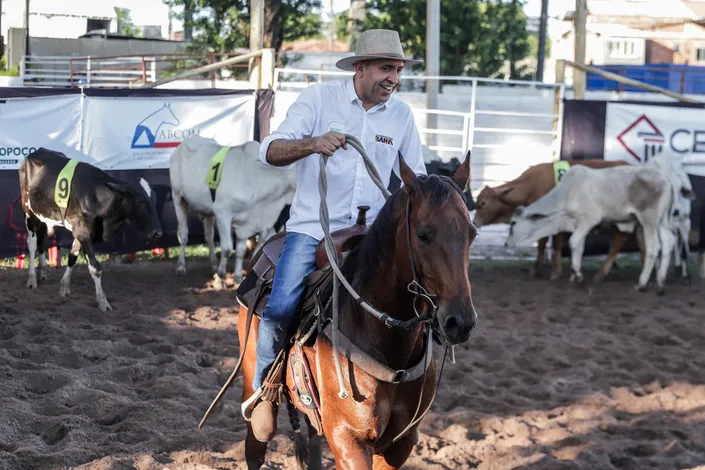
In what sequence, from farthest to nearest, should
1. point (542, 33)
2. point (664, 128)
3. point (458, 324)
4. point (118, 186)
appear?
1. point (542, 33)
2. point (664, 128)
3. point (118, 186)
4. point (458, 324)

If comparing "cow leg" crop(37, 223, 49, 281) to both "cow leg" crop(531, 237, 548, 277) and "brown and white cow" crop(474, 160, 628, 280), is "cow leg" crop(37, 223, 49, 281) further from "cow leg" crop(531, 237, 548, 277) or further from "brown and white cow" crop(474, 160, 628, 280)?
"cow leg" crop(531, 237, 548, 277)

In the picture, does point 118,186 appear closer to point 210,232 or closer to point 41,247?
point 41,247

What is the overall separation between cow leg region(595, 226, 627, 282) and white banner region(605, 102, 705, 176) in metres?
1.35

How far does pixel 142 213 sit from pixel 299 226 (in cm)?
637

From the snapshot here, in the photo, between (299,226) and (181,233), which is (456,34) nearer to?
(181,233)

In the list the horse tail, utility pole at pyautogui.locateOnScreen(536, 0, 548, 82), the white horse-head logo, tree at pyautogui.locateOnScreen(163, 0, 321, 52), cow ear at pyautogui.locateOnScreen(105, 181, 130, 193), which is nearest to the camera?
the horse tail

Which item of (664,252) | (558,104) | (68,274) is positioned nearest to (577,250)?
(664,252)

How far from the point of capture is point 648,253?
1131cm

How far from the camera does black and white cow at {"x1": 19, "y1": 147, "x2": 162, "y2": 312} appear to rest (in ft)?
30.6

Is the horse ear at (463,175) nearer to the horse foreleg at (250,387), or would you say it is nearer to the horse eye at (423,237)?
the horse eye at (423,237)

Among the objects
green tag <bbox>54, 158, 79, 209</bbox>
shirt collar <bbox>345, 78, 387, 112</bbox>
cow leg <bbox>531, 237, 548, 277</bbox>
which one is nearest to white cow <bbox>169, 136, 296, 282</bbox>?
green tag <bbox>54, 158, 79, 209</bbox>

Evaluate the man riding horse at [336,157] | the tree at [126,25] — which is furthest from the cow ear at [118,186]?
the tree at [126,25]

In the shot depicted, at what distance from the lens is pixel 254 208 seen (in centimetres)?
1048

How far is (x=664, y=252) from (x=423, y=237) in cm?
923
